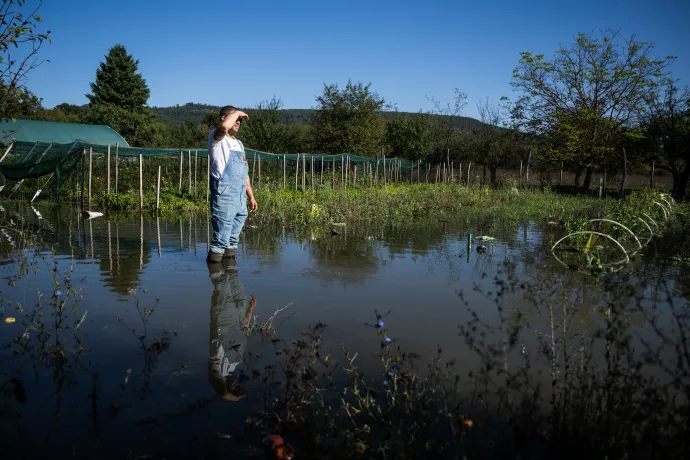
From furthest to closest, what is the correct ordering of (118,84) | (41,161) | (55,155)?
1. (118,84)
2. (55,155)
3. (41,161)

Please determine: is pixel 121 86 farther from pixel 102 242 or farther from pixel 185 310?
pixel 185 310

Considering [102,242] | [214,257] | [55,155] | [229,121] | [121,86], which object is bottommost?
[102,242]

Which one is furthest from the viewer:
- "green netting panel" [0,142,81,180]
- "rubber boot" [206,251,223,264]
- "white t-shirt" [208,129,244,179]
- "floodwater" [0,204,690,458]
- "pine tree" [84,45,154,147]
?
"pine tree" [84,45,154,147]

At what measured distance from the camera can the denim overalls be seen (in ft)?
19.1

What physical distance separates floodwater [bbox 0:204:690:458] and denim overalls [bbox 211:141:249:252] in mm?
→ 411

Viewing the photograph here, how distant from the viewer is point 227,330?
3.78 metres

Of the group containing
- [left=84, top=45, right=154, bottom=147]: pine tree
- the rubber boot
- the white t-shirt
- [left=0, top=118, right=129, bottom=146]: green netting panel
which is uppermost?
[left=84, top=45, right=154, bottom=147]: pine tree

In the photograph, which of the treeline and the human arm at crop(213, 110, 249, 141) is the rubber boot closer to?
the human arm at crop(213, 110, 249, 141)

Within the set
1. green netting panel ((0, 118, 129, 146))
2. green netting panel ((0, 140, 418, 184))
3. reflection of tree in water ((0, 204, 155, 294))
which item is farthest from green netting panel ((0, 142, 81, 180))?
green netting panel ((0, 118, 129, 146))

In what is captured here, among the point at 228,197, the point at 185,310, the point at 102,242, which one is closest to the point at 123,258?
the point at 102,242

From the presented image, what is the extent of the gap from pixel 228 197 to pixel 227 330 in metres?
2.42

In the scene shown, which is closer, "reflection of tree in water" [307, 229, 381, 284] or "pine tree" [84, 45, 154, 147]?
"reflection of tree in water" [307, 229, 381, 284]

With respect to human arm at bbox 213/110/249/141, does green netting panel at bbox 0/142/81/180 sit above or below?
below

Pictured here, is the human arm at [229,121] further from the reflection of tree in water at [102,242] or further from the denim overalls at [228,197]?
the reflection of tree in water at [102,242]
